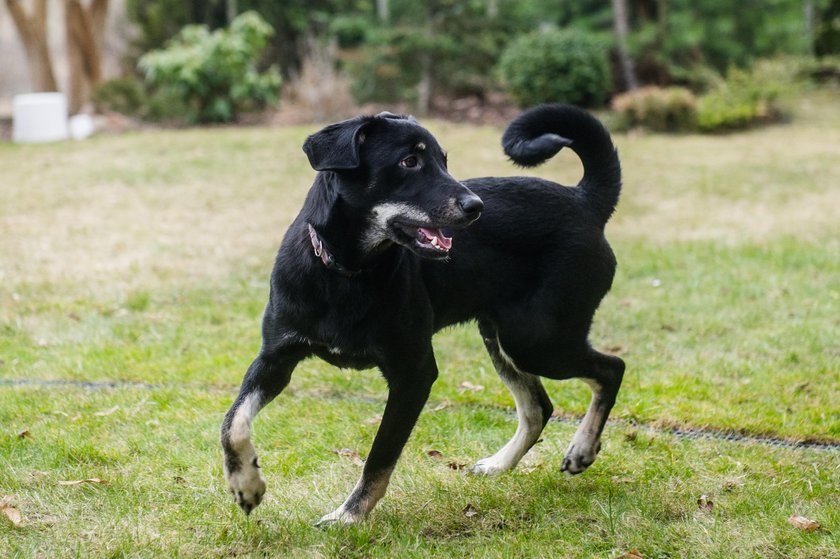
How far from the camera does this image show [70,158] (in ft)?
44.7

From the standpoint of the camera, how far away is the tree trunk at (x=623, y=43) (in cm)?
1686

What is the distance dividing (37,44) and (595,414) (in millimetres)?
15129

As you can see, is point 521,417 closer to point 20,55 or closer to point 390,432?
point 390,432

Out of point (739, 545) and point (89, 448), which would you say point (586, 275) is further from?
point (89, 448)

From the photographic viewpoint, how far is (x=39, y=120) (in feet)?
49.4

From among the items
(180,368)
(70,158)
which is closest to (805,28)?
(70,158)

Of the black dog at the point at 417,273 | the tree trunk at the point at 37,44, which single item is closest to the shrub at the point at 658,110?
the tree trunk at the point at 37,44

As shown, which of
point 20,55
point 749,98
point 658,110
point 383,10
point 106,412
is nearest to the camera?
point 106,412

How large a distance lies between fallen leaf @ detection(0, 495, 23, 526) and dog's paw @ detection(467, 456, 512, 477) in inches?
75.8

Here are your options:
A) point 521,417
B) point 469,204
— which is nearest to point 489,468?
point 521,417

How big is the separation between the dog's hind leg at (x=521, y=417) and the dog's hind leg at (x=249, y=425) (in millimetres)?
1080

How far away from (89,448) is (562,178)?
837 cm

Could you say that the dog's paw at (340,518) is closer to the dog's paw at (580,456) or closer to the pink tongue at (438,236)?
the dog's paw at (580,456)

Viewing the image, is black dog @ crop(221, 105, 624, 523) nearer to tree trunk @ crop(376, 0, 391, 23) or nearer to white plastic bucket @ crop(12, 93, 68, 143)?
white plastic bucket @ crop(12, 93, 68, 143)
